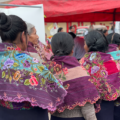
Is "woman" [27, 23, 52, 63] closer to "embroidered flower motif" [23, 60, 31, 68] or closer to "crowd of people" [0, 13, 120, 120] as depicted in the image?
"crowd of people" [0, 13, 120, 120]

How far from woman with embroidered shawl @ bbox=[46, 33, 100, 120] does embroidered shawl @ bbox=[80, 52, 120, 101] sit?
33 centimetres

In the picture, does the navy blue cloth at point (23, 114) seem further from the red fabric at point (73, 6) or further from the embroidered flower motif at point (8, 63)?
the red fabric at point (73, 6)

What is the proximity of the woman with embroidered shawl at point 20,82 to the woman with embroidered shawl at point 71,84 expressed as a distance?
279 millimetres

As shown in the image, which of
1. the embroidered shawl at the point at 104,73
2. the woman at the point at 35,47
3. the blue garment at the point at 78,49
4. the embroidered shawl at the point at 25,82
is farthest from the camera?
the blue garment at the point at 78,49

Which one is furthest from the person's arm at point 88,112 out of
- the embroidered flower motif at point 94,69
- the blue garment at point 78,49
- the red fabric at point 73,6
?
the blue garment at point 78,49

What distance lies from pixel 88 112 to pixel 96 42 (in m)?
0.82

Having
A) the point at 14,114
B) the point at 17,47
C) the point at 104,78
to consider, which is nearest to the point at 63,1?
the point at 104,78

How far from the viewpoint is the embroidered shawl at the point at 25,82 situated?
45.9 inches

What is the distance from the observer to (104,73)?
1857mm

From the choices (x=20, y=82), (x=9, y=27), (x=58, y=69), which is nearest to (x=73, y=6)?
(x=58, y=69)

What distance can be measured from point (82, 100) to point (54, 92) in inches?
13.9

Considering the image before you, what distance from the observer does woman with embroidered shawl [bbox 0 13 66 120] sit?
1.17 m

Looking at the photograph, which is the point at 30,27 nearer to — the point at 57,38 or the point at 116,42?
the point at 57,38

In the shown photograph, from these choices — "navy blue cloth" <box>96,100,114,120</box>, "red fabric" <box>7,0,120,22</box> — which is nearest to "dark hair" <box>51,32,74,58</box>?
"navy blue cloth" <box>96,100,114,120</box>
